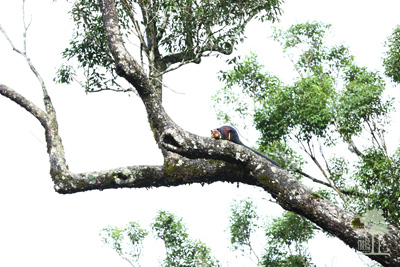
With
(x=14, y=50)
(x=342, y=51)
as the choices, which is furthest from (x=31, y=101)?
(x=342, y=51)

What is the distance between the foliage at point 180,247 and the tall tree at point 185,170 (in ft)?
15.5

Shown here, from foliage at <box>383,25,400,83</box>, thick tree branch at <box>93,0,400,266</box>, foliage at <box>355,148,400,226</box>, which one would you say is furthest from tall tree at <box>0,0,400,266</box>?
foliage at <box>383,25,400,83</box>

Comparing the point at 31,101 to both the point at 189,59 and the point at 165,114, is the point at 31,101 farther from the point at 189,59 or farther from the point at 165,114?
the point at 189,59

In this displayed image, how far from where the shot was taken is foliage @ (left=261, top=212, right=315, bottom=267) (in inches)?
440

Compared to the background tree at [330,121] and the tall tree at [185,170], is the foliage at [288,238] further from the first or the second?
the tall tree at [185,170]

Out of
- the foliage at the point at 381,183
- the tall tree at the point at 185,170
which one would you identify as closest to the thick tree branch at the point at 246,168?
the tall tree at the point at 185,170

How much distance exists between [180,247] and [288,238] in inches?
110

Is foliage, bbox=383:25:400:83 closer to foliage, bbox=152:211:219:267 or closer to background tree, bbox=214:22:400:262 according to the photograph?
background tree, bbox=214:22:400:262

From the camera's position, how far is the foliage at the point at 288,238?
11.2m

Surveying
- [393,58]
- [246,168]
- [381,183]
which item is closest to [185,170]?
[246,168]

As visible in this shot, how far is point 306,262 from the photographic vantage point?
1123 centimetres

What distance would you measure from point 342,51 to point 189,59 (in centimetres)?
687

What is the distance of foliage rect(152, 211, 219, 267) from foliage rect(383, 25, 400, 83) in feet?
21.4

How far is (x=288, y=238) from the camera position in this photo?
37.1 feet
